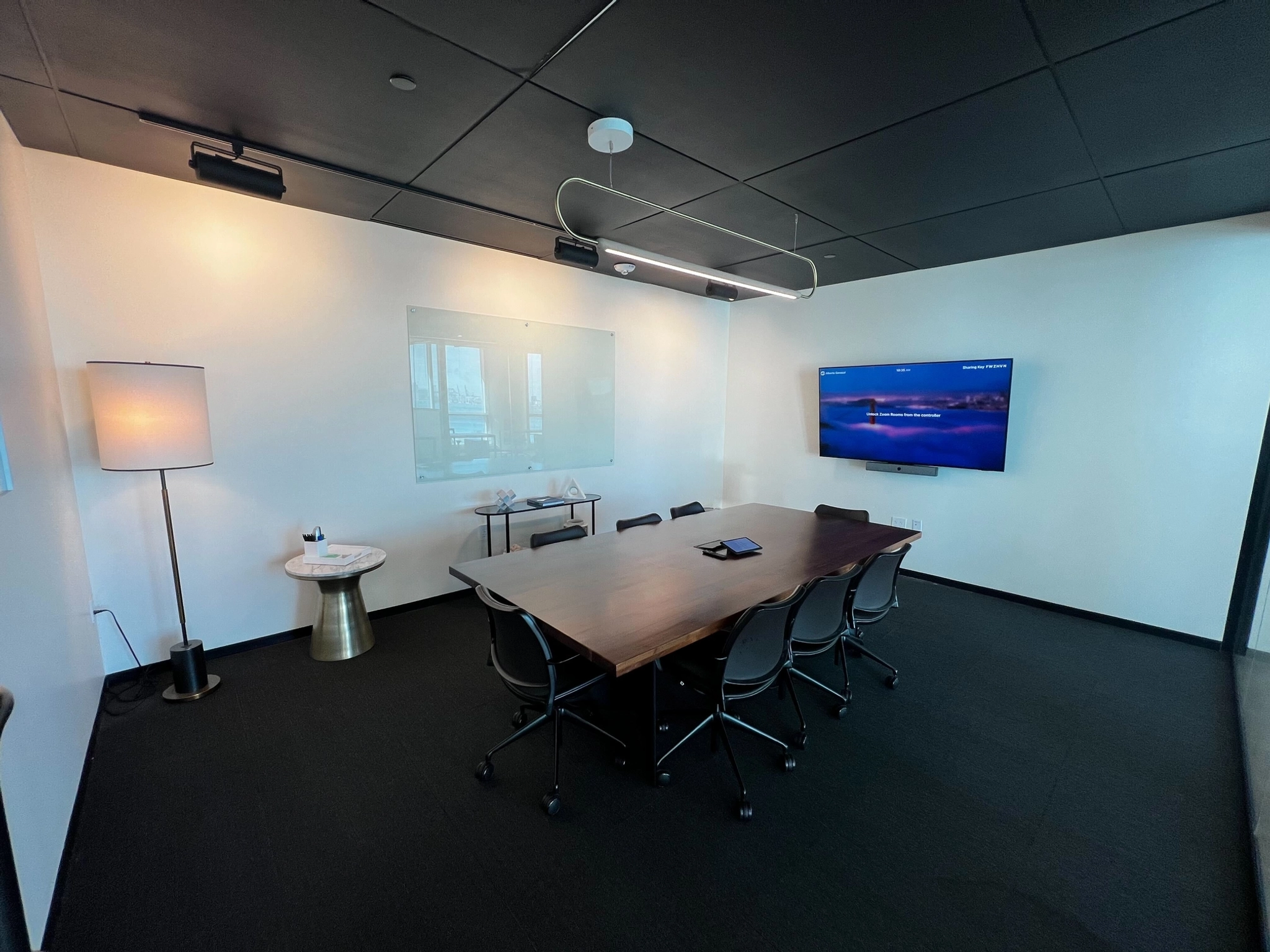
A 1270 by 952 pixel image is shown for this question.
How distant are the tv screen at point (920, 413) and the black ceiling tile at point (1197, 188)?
3.92 feet

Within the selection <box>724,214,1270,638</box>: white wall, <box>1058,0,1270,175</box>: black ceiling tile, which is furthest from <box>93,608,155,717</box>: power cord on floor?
<box>724,214,1270,638</box>: white wall

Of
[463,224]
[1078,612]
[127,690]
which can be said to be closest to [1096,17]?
[463,224]

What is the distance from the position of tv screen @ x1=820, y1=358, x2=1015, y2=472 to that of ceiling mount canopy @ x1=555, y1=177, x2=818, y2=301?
131cm

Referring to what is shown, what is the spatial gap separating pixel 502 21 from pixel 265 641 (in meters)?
3.70

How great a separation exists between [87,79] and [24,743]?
94.9 inches

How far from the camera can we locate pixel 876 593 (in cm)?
280

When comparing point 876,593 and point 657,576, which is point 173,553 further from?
point 876,593

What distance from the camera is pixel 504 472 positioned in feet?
14.4

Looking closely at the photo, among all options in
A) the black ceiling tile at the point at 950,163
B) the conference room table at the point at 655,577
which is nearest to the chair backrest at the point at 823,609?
the conference room table at the point at 655,577

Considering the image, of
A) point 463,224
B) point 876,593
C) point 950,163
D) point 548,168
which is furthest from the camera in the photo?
point 463,224

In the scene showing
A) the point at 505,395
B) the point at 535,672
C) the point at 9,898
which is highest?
the point at 505,395

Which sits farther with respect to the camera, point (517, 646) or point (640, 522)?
point (640, 522)

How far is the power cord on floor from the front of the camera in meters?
2.67

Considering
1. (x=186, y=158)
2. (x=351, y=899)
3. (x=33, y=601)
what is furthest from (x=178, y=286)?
(x=351, y=899)
